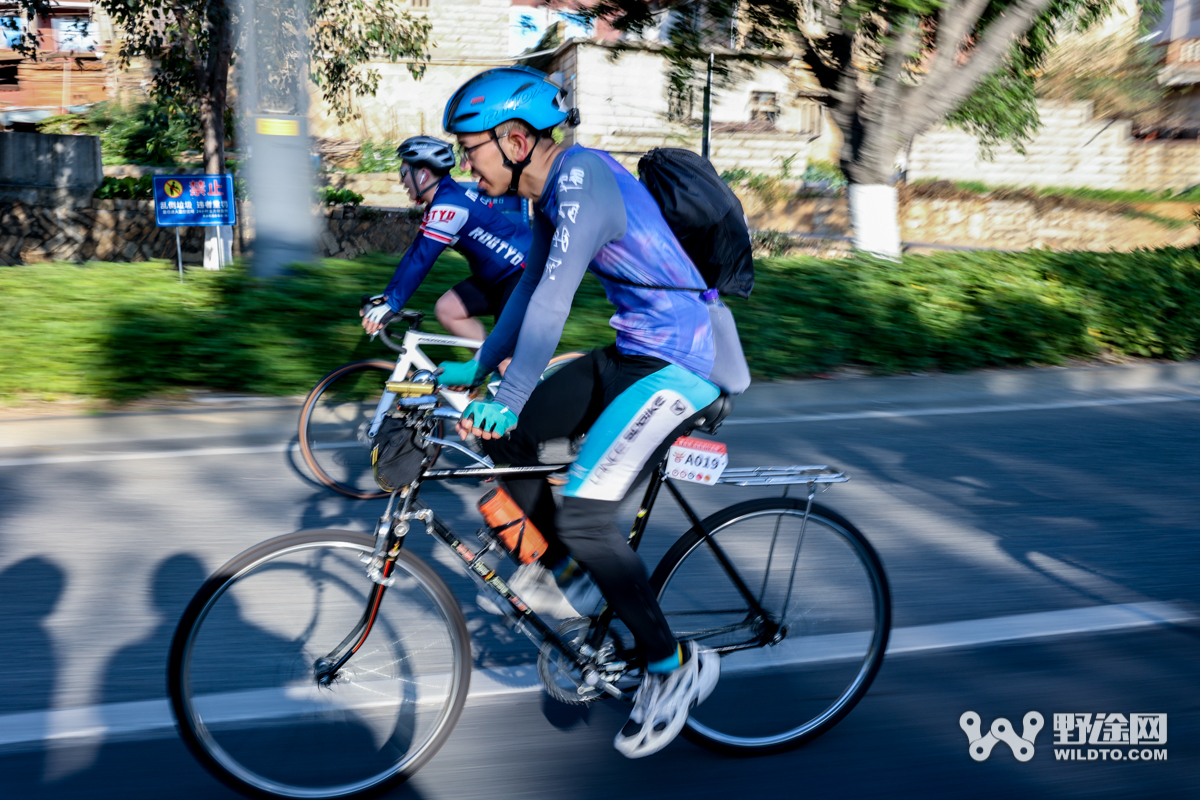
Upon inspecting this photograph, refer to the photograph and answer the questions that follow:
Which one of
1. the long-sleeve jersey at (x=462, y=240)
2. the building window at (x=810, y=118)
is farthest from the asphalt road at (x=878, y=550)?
the building window at (x=810, y=118)

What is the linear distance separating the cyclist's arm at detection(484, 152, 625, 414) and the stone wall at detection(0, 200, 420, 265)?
24.2 m

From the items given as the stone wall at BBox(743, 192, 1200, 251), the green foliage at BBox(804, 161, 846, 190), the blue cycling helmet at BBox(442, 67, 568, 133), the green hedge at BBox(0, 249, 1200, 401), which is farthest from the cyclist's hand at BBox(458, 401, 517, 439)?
the green foliage at BBox(804, 161, 846, 190)

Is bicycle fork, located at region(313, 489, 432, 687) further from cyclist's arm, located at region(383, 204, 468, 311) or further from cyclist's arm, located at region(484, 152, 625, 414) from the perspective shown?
cyclist's arm, located at region(383, 204, 468, 311)

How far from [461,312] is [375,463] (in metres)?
3.14

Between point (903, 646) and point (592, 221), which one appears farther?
point (903, 646)

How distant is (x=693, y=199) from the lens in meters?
2.92

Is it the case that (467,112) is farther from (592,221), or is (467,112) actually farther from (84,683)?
(84,683)

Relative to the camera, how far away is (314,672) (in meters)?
2.89

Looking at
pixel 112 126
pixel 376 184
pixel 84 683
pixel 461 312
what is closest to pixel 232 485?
pixel 461 312

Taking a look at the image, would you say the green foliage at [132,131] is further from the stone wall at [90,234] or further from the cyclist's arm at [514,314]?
the cyclist's arm at [514,314]

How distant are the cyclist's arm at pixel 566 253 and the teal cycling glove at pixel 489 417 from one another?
44 mm

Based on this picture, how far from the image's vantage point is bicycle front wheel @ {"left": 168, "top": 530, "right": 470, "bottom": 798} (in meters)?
2.67

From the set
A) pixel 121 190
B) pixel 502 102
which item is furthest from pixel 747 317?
pixel 121 190

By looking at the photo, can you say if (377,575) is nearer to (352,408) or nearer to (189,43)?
(352,408)
